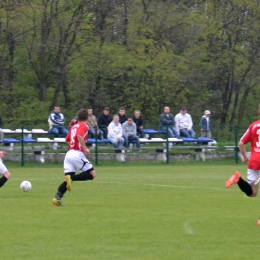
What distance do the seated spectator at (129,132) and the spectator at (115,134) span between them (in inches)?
8.7

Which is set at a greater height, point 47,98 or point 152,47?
point 152,47

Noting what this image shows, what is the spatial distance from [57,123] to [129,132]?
279 cm

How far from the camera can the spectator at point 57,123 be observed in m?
27.8

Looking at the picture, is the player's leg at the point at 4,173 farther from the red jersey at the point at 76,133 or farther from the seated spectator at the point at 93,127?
the seated spectator at the point at 93,127

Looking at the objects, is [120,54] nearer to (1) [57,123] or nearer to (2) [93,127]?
(1) [57,123]

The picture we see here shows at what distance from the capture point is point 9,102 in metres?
38.0

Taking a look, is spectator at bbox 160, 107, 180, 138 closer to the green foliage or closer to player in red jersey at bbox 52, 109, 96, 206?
the green foliage

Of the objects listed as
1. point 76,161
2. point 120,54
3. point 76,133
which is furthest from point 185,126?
point 76,133

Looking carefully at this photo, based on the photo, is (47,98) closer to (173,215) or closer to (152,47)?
(152,47)

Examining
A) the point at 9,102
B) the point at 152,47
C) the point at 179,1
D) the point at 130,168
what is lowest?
the point at 130,168

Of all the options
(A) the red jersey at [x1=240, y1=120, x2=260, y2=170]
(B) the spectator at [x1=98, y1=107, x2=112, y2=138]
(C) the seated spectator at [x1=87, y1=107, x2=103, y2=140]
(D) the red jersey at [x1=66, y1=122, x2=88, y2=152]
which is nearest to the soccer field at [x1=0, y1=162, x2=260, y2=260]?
(A) the red jersey at [x1=240, y1=120, x2=260, y2=170]

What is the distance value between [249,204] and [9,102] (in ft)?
86.4

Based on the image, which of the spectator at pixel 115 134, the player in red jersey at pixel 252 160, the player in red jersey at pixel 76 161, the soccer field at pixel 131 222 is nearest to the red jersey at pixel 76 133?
the player in red jersey at pixel 76 161

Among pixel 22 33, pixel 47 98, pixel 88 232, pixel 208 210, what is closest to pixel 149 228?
pixel 88 232
